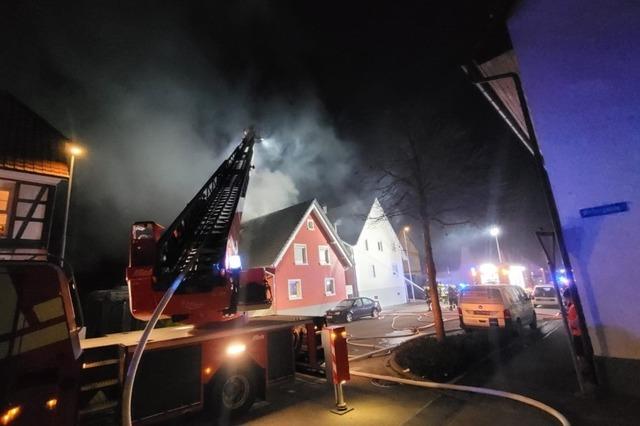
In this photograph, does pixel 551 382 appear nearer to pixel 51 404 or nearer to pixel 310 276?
pixel 51 404

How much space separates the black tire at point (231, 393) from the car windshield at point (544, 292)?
841 inches

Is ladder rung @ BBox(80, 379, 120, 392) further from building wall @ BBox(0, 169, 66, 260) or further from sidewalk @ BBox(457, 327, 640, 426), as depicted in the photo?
building wall @ BBox(0, 169, 66, 260)

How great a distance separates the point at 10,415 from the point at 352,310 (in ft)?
56.5

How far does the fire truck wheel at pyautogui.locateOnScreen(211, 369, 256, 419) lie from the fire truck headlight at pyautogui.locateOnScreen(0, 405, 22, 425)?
2.62m

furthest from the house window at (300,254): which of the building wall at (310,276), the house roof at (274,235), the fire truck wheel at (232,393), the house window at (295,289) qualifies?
the fire truck wheel at (232,393)

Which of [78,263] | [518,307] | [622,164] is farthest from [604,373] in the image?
[78,263]

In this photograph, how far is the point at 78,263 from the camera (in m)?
A: 16.8

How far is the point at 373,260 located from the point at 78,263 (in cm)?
2092

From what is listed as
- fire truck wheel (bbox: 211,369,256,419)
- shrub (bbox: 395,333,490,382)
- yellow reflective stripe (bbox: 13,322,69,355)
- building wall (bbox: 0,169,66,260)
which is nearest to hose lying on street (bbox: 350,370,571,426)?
shrub (bbox: 395,333,490,382)

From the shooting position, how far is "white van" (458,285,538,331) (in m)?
10.5

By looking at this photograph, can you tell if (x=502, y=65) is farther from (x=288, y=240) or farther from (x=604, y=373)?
(x=288, y=240)

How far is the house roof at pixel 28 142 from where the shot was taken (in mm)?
10430

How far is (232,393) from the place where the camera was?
5230 mm

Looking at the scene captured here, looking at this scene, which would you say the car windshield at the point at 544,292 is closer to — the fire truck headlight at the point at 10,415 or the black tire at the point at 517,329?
the black tire at the point at 517,329
